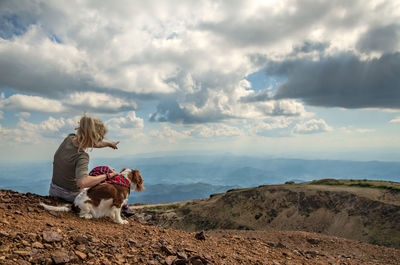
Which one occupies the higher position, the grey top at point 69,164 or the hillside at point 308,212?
the grey top at point 69,164

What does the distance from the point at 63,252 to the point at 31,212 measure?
9.72 feet

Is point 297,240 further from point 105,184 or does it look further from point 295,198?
point 295,198

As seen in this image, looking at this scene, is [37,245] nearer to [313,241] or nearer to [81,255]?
[81,255]

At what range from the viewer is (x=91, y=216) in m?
6.53

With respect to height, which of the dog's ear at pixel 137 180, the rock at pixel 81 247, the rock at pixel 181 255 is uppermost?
the dog's ear at pixel 137 180

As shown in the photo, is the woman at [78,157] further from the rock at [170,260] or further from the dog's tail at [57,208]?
the rock at [170,260]

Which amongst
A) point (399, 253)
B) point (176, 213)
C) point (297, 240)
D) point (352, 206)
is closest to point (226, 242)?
point (297, 240)

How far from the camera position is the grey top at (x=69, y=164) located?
251 inches

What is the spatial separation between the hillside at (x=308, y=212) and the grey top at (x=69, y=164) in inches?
1231

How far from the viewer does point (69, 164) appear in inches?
261

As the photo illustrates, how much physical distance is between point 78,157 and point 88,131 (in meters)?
0.80

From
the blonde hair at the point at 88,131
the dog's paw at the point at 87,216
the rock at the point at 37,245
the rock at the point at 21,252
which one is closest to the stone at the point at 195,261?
the rock at the point at 37,245

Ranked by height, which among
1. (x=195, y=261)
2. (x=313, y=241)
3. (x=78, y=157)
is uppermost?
(x=78, y=157)

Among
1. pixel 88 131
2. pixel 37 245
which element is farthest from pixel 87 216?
pixel 37 245
